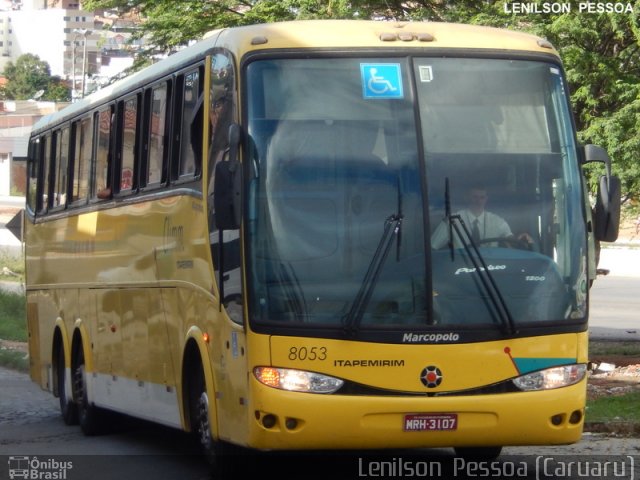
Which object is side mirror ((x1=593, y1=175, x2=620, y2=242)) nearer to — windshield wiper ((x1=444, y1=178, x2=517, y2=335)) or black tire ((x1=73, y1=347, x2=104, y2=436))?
windshield wiper ((x1=444, y1=178, x2=517, y2=335))

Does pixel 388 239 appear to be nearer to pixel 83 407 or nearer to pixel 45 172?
pixel 83 407

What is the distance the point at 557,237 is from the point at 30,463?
484cm

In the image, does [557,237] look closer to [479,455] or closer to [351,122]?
[351,122]

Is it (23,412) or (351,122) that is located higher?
(351,122)

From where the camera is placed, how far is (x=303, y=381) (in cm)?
813

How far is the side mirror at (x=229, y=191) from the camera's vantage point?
27.2ft

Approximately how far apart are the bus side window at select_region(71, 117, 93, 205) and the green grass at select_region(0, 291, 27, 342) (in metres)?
13.8

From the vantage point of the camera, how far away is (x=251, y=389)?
8.18 m

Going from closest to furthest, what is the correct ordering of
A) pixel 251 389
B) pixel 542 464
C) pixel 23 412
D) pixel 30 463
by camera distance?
pixel 251 389, pixel 542 464, pixel 30 463, pixel 23 412

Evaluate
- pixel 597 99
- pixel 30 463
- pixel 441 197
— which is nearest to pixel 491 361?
pixel 441 197

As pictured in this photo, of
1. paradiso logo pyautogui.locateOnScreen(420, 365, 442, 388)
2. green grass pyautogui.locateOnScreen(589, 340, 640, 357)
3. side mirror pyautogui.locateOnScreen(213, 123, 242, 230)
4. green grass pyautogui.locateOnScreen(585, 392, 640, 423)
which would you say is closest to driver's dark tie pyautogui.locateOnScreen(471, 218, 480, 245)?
paradiso logo pyautogui.locateOnScreen(420, 365, 442, 388)

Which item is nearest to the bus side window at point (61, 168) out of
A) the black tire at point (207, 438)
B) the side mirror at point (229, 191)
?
the black tire at point (207, 438)

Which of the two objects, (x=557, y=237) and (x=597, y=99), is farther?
(x=597, y=99)

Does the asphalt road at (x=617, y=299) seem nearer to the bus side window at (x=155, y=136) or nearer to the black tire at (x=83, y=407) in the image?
the black tire at (x=83, y=407)
